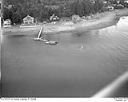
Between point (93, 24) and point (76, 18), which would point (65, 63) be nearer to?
point (76, 18)

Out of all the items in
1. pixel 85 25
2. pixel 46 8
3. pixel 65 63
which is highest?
pixel 46 8

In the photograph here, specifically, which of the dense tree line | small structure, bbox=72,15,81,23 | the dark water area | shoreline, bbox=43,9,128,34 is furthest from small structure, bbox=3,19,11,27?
small structure, bbox=72,15,81,23

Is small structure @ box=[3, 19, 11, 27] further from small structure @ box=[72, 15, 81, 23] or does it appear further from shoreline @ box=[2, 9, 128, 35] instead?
small structure @ box=[72, 15, 81, 23]

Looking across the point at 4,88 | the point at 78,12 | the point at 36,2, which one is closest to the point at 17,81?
the point at 4,88

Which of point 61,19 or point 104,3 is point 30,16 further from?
point 104,3

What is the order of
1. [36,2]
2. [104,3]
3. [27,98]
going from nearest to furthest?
[27,98]
[36,2]
[104,3]

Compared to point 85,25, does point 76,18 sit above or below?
above

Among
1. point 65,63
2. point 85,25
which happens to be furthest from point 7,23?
point 85,25
